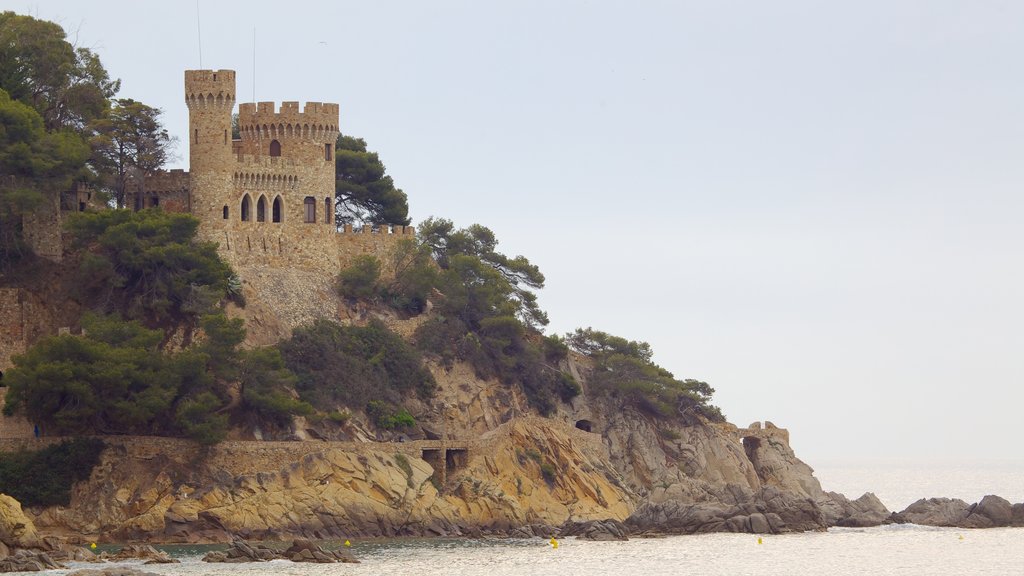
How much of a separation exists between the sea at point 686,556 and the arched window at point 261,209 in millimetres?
18056

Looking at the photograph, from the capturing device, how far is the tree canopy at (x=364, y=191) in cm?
10094

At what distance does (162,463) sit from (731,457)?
31.1 m

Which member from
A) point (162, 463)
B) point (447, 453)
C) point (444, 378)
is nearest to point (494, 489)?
point (447, 453)

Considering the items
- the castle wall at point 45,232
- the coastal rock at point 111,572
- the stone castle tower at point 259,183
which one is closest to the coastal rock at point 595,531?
the stone castle tower at point 259,183

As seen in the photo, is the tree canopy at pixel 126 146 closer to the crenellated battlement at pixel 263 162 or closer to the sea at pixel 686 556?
the crenellated battlement at pixel 263 162

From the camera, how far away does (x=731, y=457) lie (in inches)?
3846

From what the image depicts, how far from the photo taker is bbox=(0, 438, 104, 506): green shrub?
246 ft

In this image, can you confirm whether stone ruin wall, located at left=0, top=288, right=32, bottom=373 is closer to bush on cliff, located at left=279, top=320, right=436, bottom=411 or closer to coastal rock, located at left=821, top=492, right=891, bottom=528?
bush on cliff, located at left=279, top=320, right=436, bottom=411

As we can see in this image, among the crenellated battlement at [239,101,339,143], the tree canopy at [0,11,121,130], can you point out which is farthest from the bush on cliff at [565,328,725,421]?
the tree canopy at [0,11,121,130]

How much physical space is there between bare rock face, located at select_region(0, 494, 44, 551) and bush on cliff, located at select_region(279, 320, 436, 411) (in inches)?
663

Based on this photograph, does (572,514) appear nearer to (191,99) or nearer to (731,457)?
(731,457)

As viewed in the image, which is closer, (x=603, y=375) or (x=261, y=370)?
(x=261, y=370)

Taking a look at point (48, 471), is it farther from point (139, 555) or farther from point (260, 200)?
point (260, 200)

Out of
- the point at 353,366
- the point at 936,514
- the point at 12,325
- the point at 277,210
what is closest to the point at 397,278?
the point at 277,210
